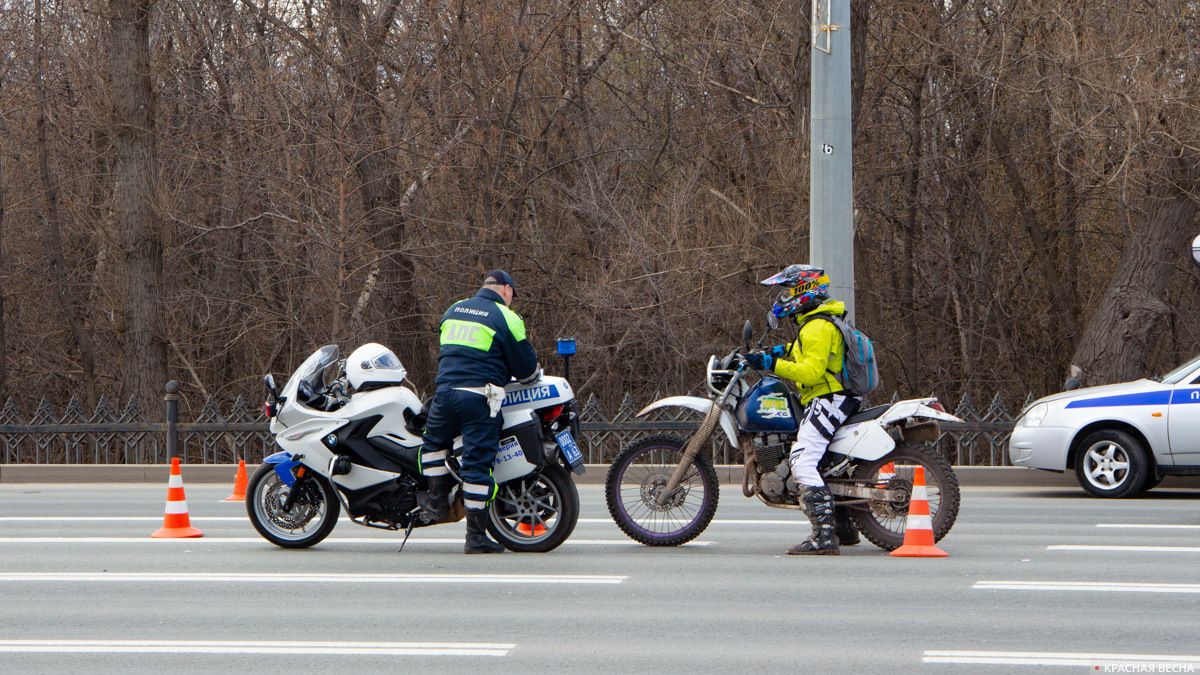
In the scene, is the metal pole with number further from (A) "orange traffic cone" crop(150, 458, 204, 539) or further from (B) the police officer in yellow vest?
(A) "orange traffic cone" crop(150, 458, 204, 539)

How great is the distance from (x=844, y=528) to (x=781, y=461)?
2.58ft

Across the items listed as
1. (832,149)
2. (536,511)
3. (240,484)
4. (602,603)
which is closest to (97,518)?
(240,484)

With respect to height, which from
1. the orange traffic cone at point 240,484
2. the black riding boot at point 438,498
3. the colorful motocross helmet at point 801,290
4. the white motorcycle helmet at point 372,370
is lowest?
the orange traffic cone at point 240,484

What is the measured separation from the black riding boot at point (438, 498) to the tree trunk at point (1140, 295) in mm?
11210

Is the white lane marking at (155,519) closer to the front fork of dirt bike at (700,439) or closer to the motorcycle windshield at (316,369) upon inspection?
the front fork of dirt bike at (700,439)

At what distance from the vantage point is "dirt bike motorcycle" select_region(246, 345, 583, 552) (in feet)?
33.2

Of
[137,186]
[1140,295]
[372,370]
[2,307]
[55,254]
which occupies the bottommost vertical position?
[372,370]

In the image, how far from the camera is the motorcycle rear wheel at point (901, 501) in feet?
33.0

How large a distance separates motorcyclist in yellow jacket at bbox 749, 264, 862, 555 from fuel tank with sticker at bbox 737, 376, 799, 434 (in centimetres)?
10

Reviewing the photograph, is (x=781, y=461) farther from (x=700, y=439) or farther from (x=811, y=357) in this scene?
(x=811, y=357)

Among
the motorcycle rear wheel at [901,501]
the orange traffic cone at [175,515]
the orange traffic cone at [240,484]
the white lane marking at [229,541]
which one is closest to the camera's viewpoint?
the motorcycle rear wheel at [901,501]

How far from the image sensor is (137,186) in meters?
21.8

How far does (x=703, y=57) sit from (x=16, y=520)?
464 inches

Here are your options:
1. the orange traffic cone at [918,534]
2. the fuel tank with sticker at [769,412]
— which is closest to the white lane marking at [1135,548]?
the orange traffic cone at [918,534]
